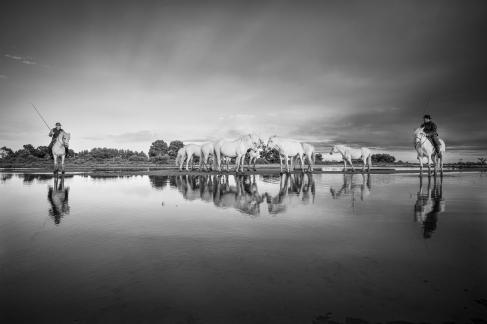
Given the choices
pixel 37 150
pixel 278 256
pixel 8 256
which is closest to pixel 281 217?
pixel 278 256

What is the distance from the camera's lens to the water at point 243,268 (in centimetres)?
198

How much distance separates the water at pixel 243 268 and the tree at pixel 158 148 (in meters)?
70.9

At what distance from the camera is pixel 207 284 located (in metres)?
2.40

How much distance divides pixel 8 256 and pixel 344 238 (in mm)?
4520

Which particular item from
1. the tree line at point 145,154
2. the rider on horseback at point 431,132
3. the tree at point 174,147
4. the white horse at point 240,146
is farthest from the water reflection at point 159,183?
the tree at point 174,147

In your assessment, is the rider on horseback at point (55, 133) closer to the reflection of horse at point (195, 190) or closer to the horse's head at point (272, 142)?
the reflection of horse at point (195, 190)

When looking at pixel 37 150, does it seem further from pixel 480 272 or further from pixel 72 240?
pixel 480 272

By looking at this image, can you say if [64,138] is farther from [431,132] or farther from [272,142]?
[431,132]

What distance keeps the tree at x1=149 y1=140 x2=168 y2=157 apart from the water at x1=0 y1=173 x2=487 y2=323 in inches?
2793

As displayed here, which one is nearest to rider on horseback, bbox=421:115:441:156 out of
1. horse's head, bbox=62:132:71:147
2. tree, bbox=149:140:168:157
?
horse's head, bbox=62:132:71:147

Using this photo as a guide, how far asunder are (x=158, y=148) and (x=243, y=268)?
76191 millimetres

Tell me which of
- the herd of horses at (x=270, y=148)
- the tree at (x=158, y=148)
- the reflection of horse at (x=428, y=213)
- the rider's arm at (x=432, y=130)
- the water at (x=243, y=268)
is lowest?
the water at (x=243, y=268)

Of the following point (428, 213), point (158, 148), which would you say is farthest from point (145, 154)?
point (428, 213)

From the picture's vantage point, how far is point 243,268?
2.75m
